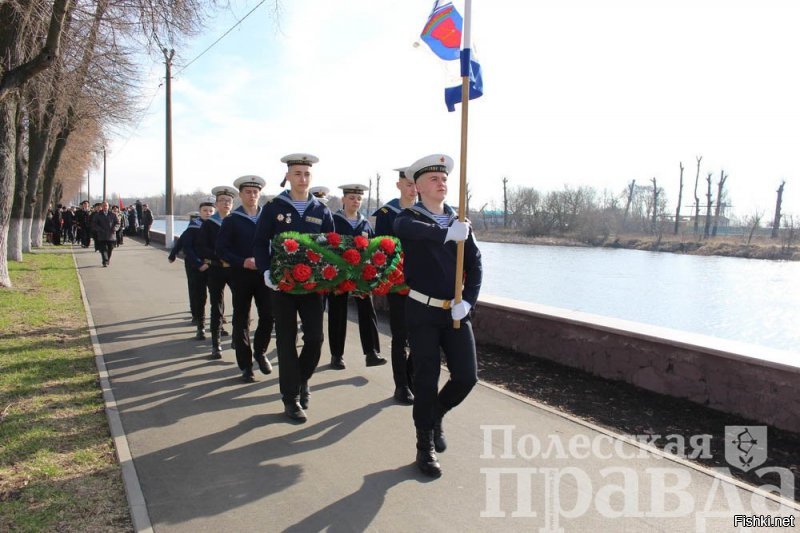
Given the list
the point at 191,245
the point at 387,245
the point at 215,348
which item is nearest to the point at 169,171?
the point at 191,245

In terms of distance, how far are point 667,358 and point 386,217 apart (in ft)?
10.1

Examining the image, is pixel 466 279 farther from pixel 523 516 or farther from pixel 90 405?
pixel 90 405

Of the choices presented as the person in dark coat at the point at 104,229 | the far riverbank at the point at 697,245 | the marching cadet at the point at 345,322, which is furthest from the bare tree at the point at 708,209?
the marching cadet at the point at 345,322

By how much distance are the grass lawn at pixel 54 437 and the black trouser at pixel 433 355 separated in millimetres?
1908

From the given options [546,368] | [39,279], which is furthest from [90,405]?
[39,279]

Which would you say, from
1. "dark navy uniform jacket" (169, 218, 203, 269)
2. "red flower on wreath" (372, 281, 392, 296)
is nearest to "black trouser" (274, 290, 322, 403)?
"red flower on wreath" (372, 281, 392, 296)

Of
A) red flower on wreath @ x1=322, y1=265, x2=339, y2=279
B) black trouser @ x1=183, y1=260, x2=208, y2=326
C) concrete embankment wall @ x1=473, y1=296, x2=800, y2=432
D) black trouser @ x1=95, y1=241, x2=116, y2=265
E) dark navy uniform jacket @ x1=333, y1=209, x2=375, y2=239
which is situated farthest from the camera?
black trouser @ x1=95, y1=241, x2=116, y2=265

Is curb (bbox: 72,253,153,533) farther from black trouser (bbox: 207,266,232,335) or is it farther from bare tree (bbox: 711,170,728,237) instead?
bare tree (bbox: 711,170,728,237)

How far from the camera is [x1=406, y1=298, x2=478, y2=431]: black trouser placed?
386 cm

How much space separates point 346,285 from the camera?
17.6 feet

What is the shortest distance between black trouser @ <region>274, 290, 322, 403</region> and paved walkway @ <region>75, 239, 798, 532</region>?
0.33m

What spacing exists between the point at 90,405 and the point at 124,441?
3.40 feet

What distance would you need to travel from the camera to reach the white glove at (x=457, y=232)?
12.2 feet

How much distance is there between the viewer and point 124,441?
4.22 metres
